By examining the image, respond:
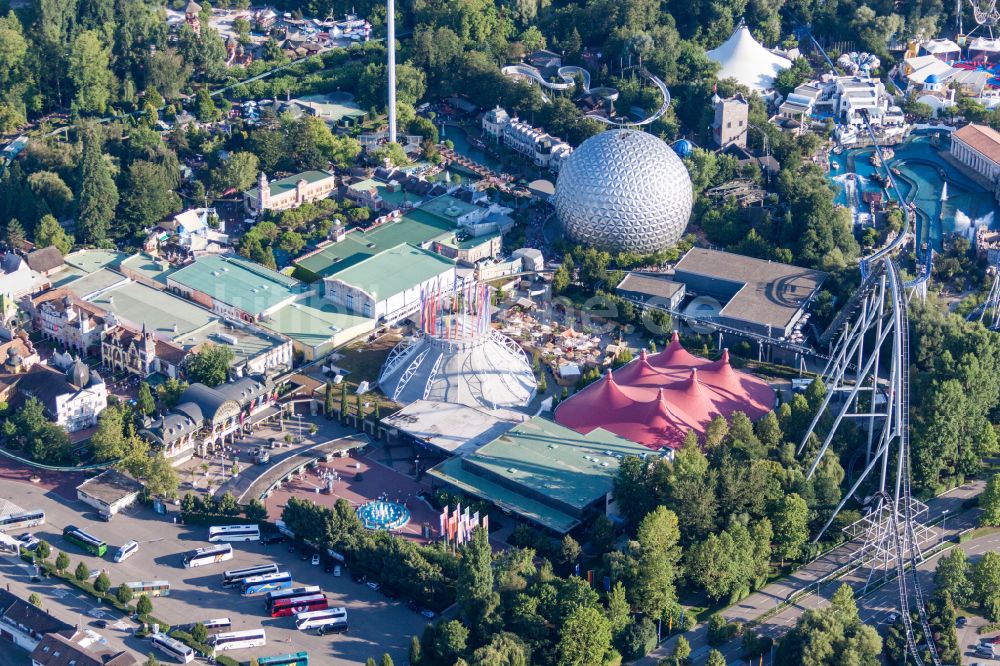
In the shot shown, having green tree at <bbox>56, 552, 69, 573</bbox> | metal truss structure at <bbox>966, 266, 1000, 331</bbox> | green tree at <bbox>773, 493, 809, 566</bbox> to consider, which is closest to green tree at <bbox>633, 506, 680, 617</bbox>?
green tree at <bbox>773, 493, 809, 566</bbox>

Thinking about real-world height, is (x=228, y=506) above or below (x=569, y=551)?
below

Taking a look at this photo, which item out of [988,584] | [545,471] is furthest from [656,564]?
[988,584]

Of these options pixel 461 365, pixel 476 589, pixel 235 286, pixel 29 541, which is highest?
pixel 461 365

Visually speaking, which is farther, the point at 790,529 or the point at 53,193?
the point at 53,193

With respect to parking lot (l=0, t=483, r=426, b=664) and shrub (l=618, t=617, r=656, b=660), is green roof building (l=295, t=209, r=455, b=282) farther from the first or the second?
shrub (l=618, t=617, r=656, b=660)

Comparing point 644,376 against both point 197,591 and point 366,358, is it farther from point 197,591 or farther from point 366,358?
point 197,591

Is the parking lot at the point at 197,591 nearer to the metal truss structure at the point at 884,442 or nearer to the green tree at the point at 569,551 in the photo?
the green tree at the point at 569,551
